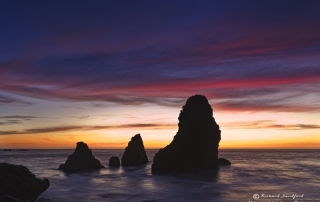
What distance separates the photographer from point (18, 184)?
685 inches

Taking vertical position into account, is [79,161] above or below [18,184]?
below

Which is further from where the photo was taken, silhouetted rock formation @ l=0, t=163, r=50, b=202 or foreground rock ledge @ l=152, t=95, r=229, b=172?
foreground rock ledge @ l=152, t=95, r=229, b=172

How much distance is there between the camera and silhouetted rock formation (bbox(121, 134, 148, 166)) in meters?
74.2

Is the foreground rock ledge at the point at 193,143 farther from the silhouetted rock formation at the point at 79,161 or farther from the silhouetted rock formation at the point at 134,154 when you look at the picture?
the silhouetted rock formation at the point at 134,154

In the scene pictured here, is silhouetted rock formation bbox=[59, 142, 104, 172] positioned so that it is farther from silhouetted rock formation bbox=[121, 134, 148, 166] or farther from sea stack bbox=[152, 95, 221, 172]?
sea stack bbox=[152, 95, 221, 172]

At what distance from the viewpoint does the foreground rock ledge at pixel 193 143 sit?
177 feet

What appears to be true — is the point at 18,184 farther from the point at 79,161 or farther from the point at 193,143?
the point at 79,161

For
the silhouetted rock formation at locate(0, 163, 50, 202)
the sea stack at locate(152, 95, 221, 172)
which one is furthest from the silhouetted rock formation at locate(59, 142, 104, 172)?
the silhouetted rock formation at locate(0, 163, 50, 202)

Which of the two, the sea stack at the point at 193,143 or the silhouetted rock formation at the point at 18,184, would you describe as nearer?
the silhouetted rock formation at the point at 18,184

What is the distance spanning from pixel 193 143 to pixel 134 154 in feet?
82.7

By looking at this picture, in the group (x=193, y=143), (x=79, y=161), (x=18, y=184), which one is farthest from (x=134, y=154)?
(x=18, y=184)

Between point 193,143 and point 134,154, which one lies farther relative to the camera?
point 134,154

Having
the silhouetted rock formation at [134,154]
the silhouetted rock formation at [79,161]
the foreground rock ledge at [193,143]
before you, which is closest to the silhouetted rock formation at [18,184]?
the foreground rock ledge at [193,143]

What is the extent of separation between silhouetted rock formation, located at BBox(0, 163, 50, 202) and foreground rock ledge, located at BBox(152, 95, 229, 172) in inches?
1432
